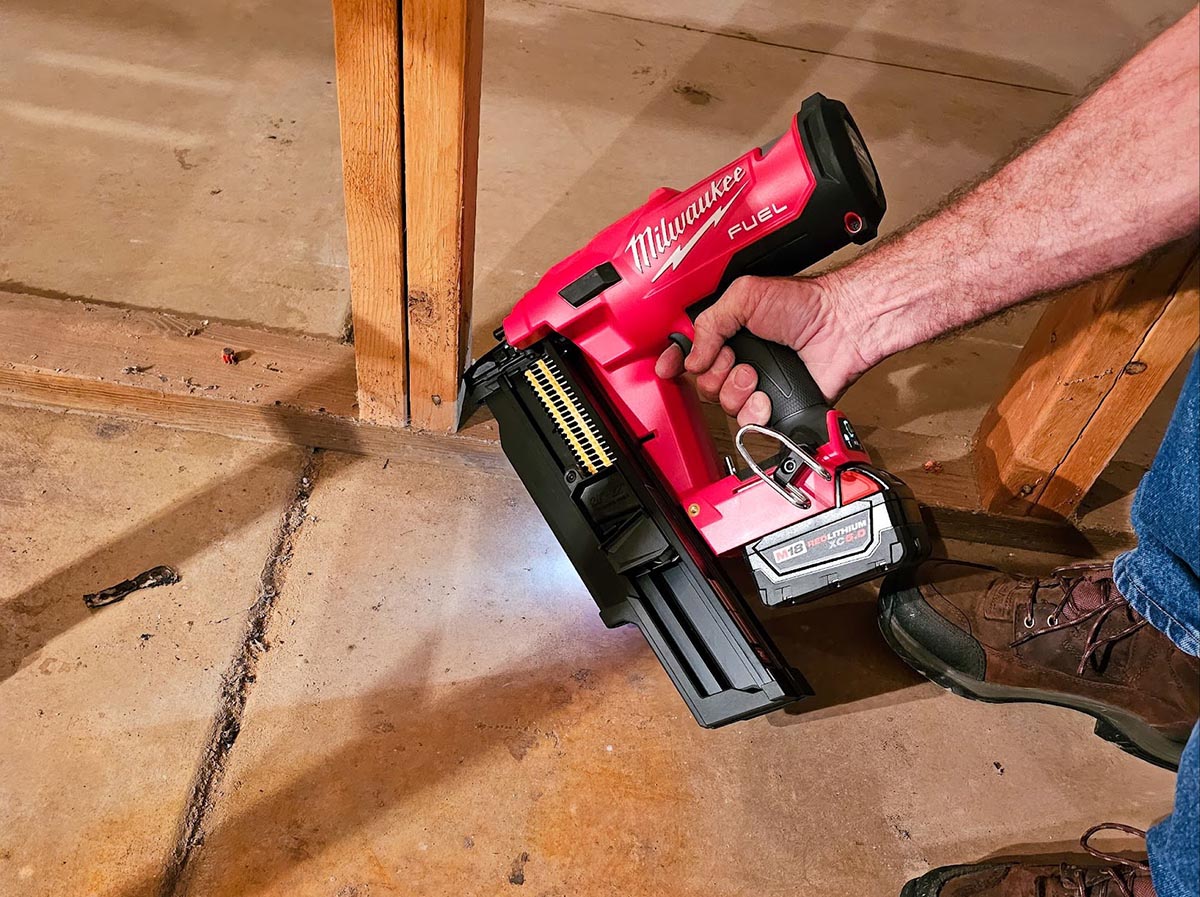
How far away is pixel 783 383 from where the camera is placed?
1.05 meters

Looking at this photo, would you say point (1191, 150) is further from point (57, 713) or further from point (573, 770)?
point (57, 713)

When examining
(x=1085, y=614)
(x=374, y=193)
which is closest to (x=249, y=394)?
(x=374, y=193)

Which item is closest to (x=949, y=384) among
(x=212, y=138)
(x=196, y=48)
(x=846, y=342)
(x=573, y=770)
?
(x=846, y=342)

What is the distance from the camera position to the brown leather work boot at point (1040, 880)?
1006mm

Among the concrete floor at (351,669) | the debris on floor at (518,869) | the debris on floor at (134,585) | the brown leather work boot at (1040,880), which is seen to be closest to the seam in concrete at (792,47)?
the concrete floor at (351,669)

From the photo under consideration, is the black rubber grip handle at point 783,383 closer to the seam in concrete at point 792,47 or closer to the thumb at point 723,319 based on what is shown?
the thumb at point 723,319

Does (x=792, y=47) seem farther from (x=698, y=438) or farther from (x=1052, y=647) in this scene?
(x=1052, y=647)

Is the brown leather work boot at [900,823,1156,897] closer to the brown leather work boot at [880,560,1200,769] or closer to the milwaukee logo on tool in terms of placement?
the brown leather work boot at [880,560,1200,769]

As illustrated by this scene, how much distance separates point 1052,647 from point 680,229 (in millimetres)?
717

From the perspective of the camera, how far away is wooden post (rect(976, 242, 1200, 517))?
3.57 ft

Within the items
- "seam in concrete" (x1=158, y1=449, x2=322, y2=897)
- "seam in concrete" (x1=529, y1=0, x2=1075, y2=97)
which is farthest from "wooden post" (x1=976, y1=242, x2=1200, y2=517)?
"seam in concrete" (x1=529, y1=0, x2=1075, y2=97)

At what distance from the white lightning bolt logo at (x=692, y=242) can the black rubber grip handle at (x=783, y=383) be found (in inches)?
4.5

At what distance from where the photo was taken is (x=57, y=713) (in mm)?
1056

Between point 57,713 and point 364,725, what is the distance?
35 centimetres
